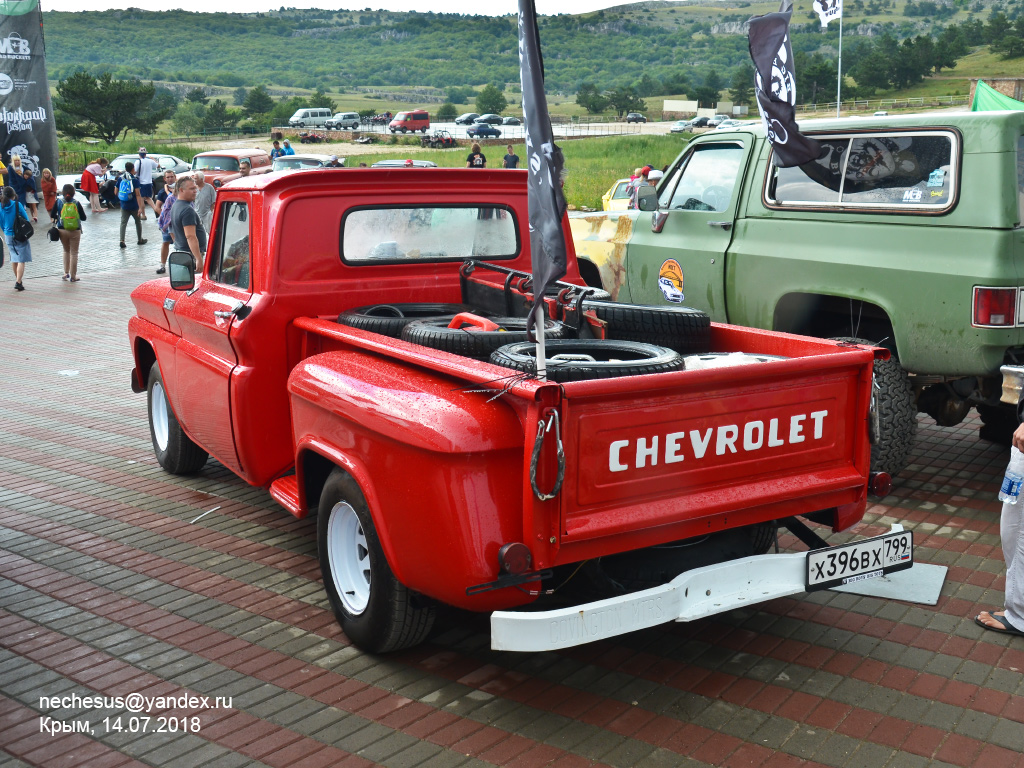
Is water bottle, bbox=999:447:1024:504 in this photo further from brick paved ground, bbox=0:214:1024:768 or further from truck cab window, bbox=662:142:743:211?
truck cab window, bbox=662:142:743:211

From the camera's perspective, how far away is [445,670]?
3.74 meters

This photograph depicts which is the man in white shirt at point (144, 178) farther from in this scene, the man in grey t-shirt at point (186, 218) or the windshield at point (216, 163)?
the man in grey t-shirt at point (186, 218)

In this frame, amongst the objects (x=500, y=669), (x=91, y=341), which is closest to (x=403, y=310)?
(x=500, y=669)

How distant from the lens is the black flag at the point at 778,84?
18.7ft

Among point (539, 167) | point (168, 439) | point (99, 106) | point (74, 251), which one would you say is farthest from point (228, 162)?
point (99, 106)

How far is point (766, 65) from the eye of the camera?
224 inches

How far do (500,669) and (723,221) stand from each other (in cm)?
407

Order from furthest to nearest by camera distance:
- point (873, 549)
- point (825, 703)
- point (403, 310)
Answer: point (403, 310), point (873, 549), point (825, 703)

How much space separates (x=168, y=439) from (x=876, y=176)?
485 centimetres

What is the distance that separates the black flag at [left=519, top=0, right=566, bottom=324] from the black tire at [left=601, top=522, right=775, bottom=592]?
1.14 m

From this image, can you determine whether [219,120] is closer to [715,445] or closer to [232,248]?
[232,248]

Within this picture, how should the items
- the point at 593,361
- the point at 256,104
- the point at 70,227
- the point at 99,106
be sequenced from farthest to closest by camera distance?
the point at 256,104 < the point at 99,106 < the point at 70,227 < the point at 593,361

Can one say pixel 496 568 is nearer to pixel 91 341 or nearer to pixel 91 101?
pixel 91 341

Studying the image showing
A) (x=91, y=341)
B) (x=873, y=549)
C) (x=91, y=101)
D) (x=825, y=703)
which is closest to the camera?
(x=825, y=703)
